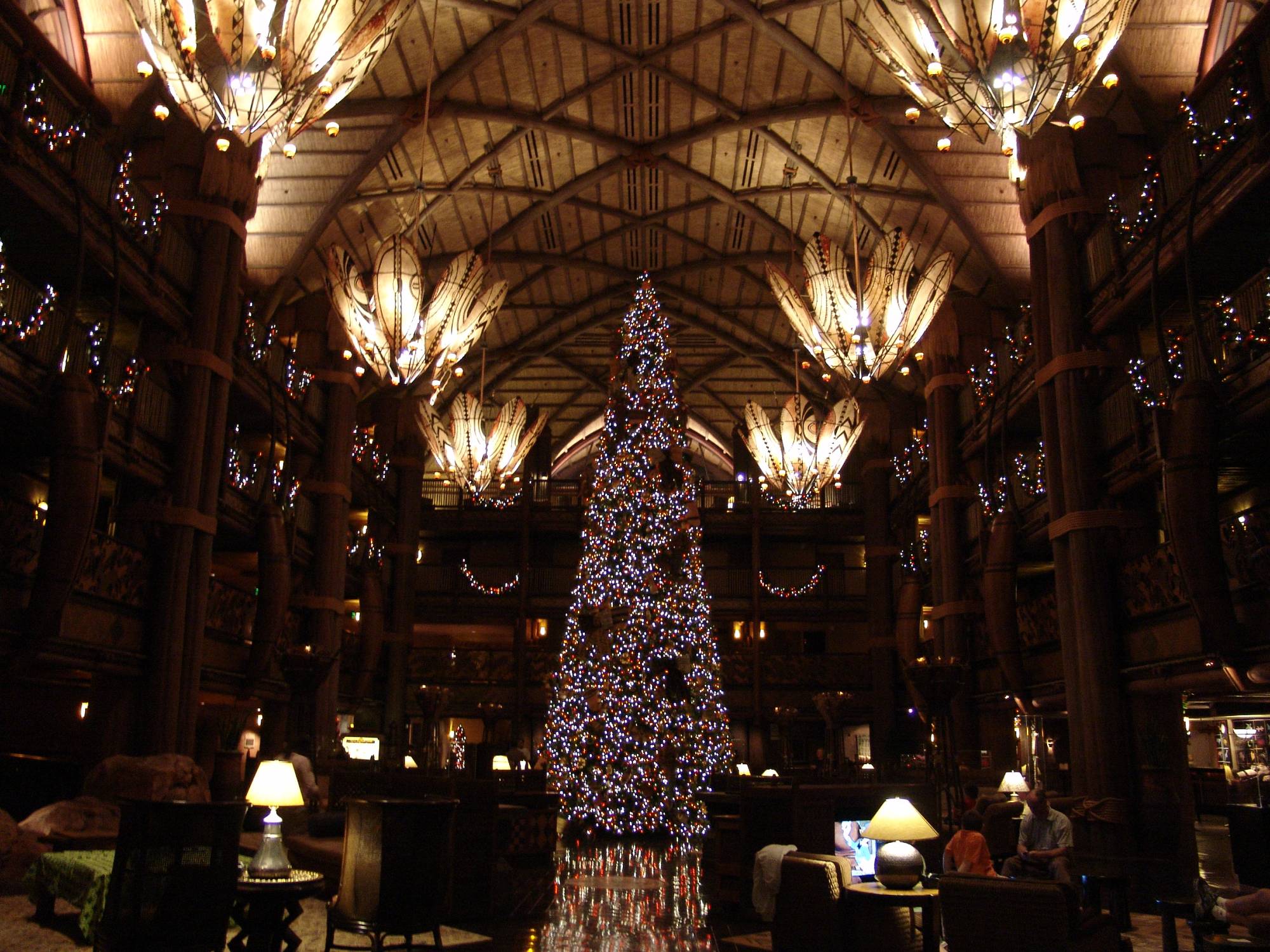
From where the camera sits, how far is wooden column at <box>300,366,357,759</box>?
19.8m

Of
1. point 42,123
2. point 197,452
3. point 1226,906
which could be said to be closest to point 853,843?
point 1226,906

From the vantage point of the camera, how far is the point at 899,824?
6.36m

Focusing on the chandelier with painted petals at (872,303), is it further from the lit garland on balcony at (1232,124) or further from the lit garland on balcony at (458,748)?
the lit garland on balcony at (458,748)

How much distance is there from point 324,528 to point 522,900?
38.8ft

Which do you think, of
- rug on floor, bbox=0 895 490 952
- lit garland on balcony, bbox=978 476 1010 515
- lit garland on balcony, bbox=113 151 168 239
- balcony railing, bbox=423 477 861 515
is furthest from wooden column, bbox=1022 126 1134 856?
balcony railing, bbox=423 477 861 515

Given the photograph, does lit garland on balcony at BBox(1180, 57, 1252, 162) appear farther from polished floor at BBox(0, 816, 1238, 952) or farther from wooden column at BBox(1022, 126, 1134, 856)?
polished floor at BBox(0, 816, 1238, 952)

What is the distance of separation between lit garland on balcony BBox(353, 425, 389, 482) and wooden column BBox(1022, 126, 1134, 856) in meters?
14.4

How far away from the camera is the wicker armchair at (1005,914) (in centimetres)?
521

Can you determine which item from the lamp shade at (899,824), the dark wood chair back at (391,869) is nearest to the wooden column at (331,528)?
the dark wood chair back at (391,869)

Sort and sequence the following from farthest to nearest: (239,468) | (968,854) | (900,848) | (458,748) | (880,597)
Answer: (880,597) → (458,748) → (239,468) → (968,854) → (900,848)

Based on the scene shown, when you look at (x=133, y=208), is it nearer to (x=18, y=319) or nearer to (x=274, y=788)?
(x=18, y=319)

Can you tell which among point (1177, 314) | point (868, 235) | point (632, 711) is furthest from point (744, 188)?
point (632, 711)

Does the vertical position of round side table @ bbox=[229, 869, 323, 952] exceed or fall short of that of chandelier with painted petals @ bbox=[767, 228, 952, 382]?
it falls short

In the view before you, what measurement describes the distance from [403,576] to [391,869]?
795 inches
